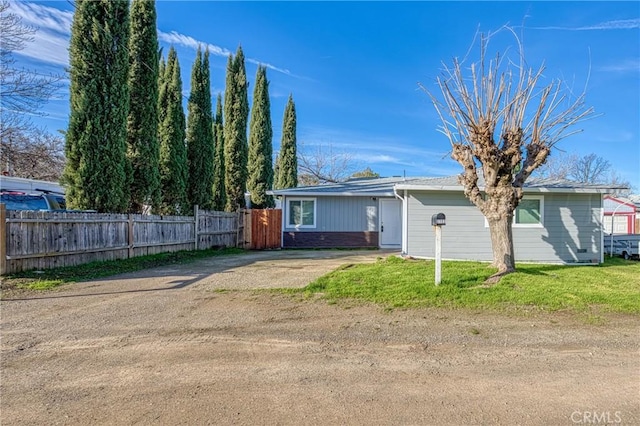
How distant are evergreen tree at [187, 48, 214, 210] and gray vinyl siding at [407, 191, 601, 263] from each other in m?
9.13

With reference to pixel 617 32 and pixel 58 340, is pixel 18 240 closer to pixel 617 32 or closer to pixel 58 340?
pixel 58 340

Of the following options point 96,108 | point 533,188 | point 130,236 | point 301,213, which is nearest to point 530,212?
point 533,188

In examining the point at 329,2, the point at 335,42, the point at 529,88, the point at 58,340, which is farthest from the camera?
the point at 335,42

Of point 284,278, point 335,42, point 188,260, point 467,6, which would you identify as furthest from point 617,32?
point 188,260

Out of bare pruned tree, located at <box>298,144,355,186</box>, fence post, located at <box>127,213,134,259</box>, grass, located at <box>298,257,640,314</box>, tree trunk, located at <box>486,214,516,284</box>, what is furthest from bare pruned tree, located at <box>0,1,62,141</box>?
bare pruned tree, located at <box>298,144,355,186</box>

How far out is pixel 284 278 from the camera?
7828mm

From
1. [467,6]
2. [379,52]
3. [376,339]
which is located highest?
[379,52]

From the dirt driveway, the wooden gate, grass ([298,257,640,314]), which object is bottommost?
the dirt driveway

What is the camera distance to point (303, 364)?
11.3 feet

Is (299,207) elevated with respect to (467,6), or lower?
lower

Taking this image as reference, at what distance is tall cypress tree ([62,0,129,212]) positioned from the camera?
30.2 feet

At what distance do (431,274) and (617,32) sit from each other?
348 inches

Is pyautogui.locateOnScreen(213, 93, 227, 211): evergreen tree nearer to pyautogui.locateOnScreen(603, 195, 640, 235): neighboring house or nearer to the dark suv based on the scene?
the dark suv

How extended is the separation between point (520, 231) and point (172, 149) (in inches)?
489
